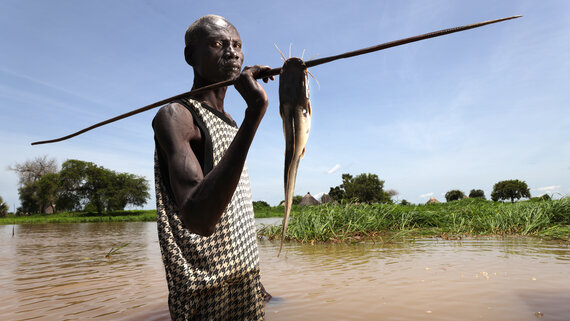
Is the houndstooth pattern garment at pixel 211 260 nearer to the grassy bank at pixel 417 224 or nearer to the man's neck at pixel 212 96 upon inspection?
the man's neck at pixel 212 96

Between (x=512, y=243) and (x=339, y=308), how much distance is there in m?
3.99

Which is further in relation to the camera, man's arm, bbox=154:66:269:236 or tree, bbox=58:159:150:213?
tree, bbox=58:159:150:213

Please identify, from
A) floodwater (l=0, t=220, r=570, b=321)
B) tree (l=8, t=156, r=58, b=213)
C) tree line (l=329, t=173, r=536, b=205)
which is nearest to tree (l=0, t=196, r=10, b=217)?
tree (l=8, t=156, r=58, b=213)

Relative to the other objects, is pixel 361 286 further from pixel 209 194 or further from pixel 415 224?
pixel 415 224

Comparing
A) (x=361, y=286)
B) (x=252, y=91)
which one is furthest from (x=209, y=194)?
(x=361, y=286)

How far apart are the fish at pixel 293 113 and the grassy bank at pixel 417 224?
5214mm

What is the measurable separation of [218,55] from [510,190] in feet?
175

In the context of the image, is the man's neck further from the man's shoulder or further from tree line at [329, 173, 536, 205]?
tree line at [329, 173, 536, 205]

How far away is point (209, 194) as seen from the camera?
0.95 metres

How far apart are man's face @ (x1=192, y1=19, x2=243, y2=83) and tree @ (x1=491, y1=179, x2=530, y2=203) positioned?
50971 mm

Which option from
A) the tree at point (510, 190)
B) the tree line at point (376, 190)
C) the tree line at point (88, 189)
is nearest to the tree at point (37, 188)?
the tree line at point (88, 189)

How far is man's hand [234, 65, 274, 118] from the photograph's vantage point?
99cm

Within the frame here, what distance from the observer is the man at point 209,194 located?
968 mm

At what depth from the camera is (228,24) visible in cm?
141
